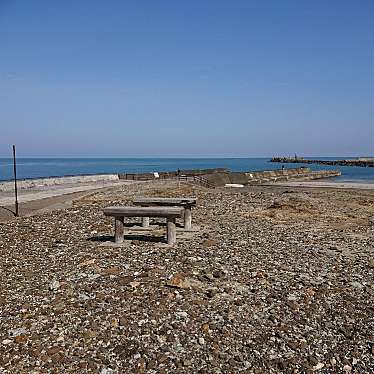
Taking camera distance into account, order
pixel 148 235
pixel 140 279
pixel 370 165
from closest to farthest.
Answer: pixel 140 279, pixel 148 235, pixel 370 165

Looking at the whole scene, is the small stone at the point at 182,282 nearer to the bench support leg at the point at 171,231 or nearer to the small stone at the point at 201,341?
the small stone at the point at 201,341

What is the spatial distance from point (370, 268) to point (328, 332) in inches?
121

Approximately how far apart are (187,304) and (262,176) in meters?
51.6

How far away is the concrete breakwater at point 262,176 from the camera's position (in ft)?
144

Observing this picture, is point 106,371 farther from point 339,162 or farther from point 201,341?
point 339,162

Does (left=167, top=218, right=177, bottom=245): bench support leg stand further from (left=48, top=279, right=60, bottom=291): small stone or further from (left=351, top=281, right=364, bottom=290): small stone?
(left=351, top=281, right=364, bottom=290): small stone

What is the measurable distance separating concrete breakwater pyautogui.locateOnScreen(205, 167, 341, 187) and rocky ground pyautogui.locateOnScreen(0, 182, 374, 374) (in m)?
32.1

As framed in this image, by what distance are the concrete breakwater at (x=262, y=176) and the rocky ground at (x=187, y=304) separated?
3211 centimetres

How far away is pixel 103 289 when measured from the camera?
6219 millimetres

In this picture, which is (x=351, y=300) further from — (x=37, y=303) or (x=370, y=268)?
(x=37, y=303)

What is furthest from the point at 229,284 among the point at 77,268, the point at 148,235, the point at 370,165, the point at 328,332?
the point at 370,165

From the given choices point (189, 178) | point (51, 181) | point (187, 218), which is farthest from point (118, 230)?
point (189, 178)

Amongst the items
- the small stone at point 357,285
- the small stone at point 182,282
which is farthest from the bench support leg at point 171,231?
the small stone at point 357,285

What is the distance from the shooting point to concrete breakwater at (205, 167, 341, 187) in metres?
44.0
